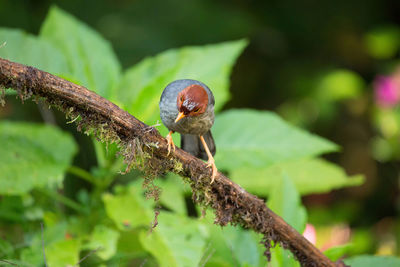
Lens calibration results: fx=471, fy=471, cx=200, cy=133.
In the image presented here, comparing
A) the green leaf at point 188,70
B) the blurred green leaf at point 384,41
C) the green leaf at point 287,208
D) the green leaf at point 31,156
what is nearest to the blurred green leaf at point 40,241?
the green leaf at point 31,156

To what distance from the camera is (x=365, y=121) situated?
459cm

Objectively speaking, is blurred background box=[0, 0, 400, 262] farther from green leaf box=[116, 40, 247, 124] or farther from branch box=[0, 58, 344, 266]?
branch box=[0, 58, 344, 266]

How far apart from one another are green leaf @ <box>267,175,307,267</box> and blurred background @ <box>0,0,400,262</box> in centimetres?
186

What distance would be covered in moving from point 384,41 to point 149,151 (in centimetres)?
365

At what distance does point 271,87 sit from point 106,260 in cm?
336

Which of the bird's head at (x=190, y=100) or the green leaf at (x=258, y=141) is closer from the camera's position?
the bird's head at (x=190, y=100)

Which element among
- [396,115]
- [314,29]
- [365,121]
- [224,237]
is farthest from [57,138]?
[365,121]

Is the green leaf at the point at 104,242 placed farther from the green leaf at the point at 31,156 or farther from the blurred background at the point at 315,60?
the blurred background at the point at 315,60

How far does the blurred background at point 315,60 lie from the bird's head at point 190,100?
2264 mm

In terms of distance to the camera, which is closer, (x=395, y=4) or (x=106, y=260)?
(x=106, y=260)

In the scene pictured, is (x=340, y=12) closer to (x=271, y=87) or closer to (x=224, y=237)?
(x=271, y=87)

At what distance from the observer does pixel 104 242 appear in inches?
56.2

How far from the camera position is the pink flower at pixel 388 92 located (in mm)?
3793

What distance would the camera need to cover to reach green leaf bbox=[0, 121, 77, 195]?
59.6 inches
